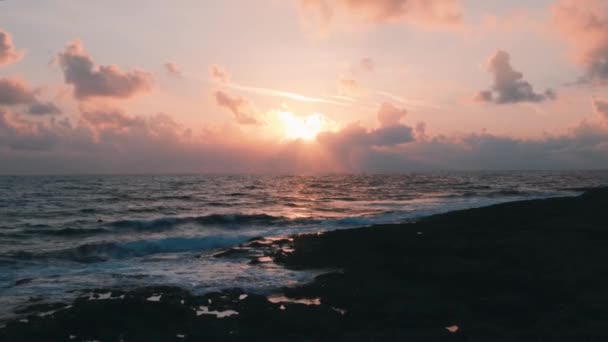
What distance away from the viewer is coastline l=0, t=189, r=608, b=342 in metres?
10.5

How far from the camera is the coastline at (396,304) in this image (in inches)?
413

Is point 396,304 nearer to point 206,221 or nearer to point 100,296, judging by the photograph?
point 100,296

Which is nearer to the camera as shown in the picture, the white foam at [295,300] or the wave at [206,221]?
the white foam at [295,300]

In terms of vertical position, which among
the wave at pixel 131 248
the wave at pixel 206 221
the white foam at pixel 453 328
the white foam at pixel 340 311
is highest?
the white foam at pixel 453 328

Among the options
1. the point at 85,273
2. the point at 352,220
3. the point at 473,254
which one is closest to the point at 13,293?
the point at 85,273

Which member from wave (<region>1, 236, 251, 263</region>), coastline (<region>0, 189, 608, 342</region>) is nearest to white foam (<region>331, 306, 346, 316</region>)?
coastline (<region>0, 189, 608, 342</region>)

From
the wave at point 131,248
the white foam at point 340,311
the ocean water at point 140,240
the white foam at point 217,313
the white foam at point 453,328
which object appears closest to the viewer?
the white foam at point 453,328

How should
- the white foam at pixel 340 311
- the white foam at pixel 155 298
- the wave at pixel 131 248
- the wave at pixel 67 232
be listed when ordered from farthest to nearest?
the wave at pixel 67 232
the wave at pixel 131 248
the white foam at pixel 155 298
the white foam at pixel 340 311

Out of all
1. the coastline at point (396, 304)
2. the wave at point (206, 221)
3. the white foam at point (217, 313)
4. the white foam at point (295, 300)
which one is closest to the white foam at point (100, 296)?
the coastline at point (396, 304)

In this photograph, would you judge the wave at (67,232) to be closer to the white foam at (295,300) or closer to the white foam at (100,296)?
the white foam at (100,296)

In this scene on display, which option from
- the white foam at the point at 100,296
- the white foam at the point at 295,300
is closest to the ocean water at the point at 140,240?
the white foam at the point at 100,296

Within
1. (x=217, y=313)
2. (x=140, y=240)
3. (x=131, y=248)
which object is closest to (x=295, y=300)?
(x=217, y=313)

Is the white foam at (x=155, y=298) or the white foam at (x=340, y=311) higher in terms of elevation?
the white foam at (x=340, y=311)

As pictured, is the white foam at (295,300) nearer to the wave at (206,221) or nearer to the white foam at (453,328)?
the white foam at (453,328)
